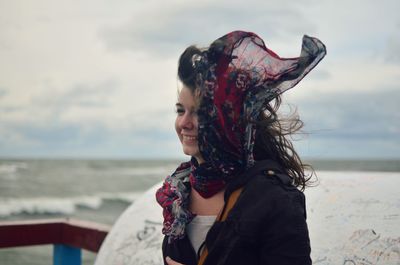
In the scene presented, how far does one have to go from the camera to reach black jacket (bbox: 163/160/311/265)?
1.22 meters

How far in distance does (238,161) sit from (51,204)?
2003cm

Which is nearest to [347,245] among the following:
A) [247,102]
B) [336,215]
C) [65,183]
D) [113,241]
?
[336,215]

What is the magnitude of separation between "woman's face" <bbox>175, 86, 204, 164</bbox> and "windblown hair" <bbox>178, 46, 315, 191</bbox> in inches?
1.0

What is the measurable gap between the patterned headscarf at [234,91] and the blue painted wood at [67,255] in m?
2.00

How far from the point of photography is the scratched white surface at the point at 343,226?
1820 mm

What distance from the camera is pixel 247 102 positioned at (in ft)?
4.36

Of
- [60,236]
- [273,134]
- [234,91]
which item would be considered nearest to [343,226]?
[273,134]

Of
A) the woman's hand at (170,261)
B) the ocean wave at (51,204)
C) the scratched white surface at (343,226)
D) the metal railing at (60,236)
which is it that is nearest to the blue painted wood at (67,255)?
the metal railing at (60,236)

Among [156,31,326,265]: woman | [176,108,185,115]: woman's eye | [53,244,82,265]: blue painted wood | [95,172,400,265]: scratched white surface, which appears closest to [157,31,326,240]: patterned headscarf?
[156,31,326,265]: woman

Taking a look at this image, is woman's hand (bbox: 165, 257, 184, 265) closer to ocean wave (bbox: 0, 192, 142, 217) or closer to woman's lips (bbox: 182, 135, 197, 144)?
woman's lips (bbox: 182, 135, 197, 144)

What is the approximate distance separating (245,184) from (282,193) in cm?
10

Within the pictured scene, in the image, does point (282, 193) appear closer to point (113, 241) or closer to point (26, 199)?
point (113, 241)

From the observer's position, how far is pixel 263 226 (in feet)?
4.12

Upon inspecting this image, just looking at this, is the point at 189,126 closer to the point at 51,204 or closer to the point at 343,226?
the point at 343,226
